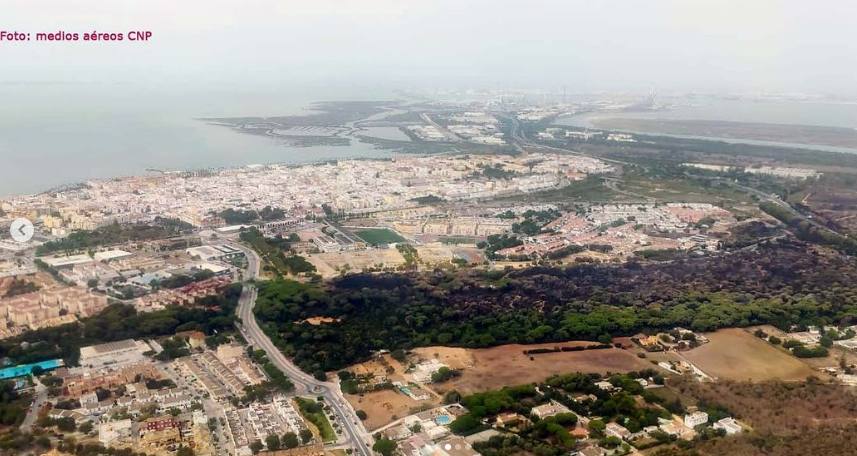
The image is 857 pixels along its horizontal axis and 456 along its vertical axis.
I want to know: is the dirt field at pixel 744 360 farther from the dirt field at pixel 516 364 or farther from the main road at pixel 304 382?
the main road at pixel 304 382

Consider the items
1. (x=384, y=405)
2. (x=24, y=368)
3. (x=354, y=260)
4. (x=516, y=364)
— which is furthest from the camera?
(x=354, y=260)

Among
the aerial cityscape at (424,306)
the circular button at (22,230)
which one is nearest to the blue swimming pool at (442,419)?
the aerial cityscape at (424,306)

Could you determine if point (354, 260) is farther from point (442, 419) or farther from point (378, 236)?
point (442, 419)

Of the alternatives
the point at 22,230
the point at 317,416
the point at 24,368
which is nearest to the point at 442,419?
the point at 317,416

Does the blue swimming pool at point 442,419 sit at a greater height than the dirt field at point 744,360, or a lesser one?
lesser

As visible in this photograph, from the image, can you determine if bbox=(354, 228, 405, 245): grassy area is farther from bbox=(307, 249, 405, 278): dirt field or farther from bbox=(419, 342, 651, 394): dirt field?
bbox=(419, 342, 651, 394): dirt field

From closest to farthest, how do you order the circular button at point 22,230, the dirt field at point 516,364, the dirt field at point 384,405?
the dirt field at point 384,405 → the dirt field at point 516,364 → the circular button at point 22,230

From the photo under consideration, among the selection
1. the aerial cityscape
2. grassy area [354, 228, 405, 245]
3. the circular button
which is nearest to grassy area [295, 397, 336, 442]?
the aerial cityscape
